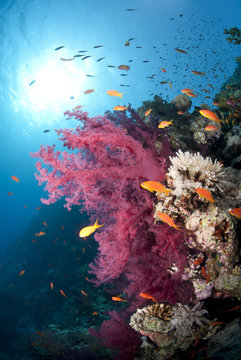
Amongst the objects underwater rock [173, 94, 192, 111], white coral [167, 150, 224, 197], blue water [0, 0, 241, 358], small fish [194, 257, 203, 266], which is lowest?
small fish [194, 257, 203, 266]

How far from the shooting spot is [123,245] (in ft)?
10.5

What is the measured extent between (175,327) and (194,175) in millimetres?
2461

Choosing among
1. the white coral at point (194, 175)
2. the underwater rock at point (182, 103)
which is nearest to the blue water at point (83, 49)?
the underwater rock at point (182, 103)

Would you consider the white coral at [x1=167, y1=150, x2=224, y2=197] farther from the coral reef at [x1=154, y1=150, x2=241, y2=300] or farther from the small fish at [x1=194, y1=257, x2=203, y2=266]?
the small fish at [x1=194, y1=257, x2=203, y2=266]

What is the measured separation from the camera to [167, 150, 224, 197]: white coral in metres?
2.71

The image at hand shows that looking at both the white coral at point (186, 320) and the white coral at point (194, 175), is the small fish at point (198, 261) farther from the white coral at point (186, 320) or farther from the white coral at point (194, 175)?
the white coral at point (194, 175)

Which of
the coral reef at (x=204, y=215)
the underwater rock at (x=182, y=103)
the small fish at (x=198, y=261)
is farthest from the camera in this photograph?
the underwater rock at (x=182, y=103)

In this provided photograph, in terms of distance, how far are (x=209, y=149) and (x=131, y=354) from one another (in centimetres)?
532

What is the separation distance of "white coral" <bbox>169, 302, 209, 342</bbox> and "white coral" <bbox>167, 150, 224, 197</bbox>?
1851mm

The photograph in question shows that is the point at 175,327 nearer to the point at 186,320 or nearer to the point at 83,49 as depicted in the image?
Result: the point at 186,320

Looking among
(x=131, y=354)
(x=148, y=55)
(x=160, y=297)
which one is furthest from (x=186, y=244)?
(x=148, y=55)

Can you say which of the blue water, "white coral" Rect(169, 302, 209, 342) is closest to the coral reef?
"white coral" Rect(169, 302, 209, 342)

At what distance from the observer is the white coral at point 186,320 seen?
2.76m

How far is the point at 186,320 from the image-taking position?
9.06ft
